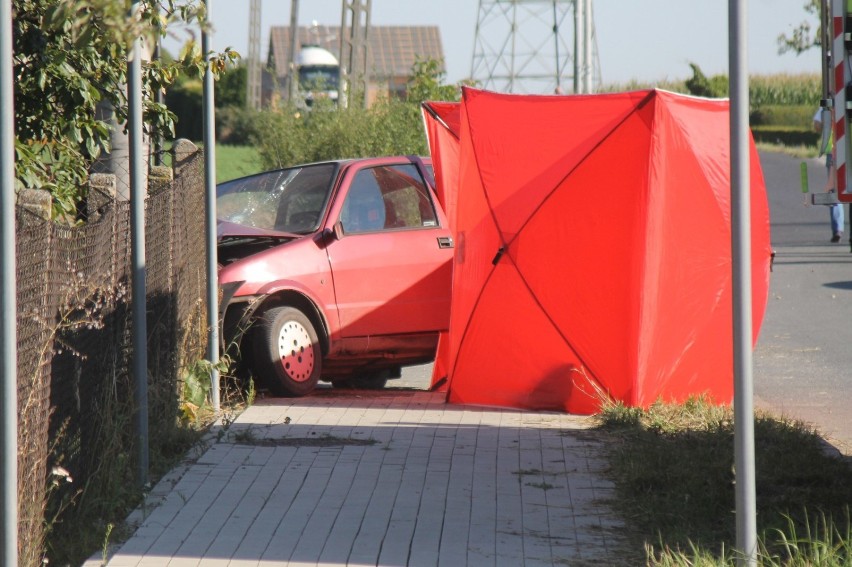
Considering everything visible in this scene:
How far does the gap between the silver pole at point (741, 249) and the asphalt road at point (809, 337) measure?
2081mm

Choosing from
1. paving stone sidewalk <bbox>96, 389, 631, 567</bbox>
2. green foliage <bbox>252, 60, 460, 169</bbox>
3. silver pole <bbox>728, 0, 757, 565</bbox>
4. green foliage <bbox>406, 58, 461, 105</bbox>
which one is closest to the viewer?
silver pole <bbox>728, 0, 757, 565</bbox>

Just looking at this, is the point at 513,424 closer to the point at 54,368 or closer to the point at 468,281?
the point at 468,281

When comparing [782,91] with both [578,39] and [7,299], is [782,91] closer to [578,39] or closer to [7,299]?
[578,39]

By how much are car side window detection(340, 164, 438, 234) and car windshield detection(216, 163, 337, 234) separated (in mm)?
225

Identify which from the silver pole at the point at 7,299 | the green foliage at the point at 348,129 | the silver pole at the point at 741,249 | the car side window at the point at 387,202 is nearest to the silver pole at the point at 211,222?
the car side window at the point at 387,202

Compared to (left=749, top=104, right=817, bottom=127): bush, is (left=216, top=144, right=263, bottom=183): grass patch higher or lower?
lower

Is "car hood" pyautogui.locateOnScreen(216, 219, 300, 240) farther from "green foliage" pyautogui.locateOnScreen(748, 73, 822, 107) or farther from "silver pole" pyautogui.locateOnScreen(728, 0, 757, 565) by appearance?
"green foliage" pyautogui.locateOnScreen(748, 73, 822, 107)

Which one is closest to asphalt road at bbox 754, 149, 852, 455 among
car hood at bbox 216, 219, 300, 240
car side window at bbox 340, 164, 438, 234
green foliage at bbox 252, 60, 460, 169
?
car side window at bbox 340, 164, 438, 234

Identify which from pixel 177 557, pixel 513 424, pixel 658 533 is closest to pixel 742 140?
pixel 658 533

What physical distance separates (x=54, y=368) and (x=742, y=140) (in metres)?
2.82

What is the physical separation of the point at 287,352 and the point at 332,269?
0.75 meters

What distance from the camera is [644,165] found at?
8.55 meters

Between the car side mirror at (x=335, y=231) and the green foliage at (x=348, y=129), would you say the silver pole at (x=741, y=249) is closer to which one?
the car side mirror at (x=335, y=231)

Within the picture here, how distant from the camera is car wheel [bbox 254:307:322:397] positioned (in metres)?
9.23
